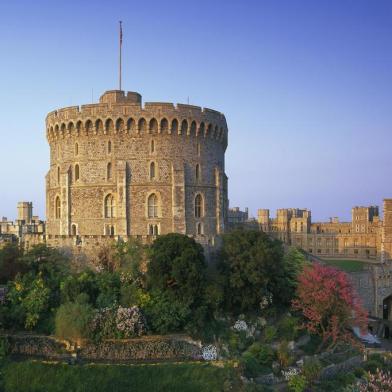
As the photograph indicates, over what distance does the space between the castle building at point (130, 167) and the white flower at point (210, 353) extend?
13.6 m

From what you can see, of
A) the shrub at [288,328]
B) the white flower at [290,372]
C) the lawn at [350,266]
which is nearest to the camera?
the white flower at [290,372]

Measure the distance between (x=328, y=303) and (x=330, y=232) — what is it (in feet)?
199

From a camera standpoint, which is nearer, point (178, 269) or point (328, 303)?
point (178, 269)

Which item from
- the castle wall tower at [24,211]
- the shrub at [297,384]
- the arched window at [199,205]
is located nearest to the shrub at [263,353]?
the shrub at [297,384]

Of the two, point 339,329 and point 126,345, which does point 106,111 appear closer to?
point 126,345

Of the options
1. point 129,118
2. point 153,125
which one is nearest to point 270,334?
point 153,125

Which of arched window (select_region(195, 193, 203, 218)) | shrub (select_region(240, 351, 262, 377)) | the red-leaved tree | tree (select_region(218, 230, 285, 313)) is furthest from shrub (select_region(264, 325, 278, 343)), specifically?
arched window (select_region(195, 193, 203, 218))

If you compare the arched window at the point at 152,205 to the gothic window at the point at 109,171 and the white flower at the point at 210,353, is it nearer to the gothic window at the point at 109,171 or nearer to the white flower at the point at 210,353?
the gothic window at the point at 109,171

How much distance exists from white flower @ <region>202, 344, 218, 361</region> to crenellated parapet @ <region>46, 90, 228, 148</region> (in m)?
17.8

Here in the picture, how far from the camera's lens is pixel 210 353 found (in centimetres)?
2666

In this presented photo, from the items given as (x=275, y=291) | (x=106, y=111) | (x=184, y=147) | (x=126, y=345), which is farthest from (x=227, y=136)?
(x=126, y=345)

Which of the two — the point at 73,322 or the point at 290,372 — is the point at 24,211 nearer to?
the point at 73,322

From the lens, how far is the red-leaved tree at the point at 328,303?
1222 inches

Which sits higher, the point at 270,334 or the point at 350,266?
the point at 350,266
